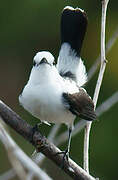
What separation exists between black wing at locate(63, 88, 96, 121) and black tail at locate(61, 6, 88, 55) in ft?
0.97

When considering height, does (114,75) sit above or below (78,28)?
below

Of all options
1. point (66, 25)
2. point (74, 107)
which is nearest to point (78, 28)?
point (66, 25)

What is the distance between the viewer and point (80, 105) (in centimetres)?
238

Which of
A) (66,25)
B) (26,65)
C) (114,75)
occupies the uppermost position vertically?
(66,25)

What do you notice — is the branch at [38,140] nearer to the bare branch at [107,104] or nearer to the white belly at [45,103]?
the white belly at [45,103]

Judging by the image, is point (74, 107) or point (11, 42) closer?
point (74, 107)

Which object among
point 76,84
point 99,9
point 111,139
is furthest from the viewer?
point 99,9

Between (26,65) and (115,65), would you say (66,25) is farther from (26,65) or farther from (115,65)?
(26,65)

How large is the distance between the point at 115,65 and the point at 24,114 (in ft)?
2.73

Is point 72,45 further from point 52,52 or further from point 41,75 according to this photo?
point 52,52

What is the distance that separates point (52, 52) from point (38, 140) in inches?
110

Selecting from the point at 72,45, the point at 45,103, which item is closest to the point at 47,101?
the point at 45,103

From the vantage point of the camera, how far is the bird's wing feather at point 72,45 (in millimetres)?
2553

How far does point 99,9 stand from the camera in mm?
4953
